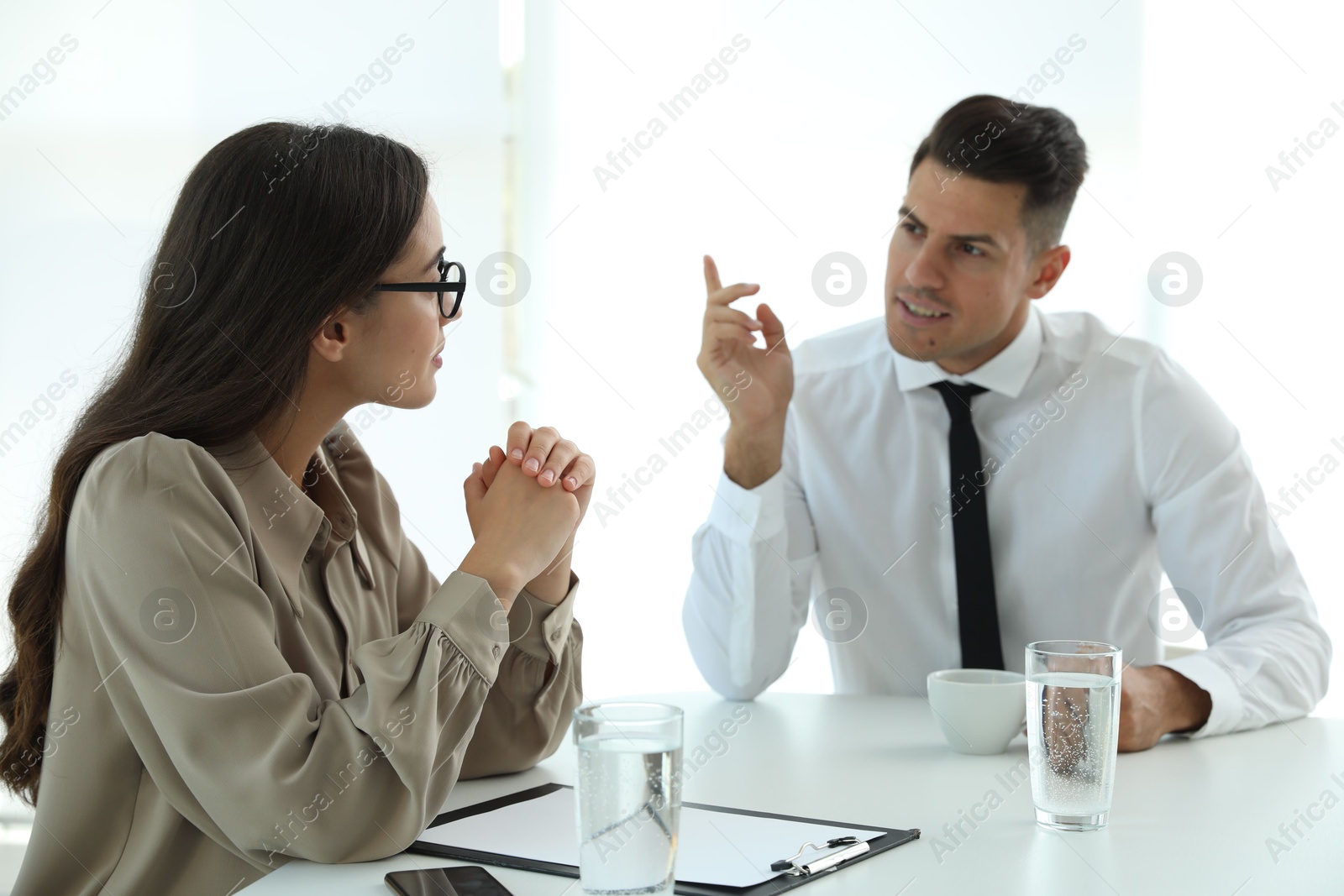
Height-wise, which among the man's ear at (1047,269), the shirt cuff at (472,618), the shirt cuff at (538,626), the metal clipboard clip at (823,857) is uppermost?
the man's ear at (1047,269)

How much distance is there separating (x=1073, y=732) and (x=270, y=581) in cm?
82

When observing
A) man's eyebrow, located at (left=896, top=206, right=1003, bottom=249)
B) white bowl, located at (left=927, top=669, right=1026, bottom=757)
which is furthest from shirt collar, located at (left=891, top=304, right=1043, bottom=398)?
white bowl, located at (left=927, top=669, right=1026, bottom=757)

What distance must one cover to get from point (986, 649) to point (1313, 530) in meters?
1.83

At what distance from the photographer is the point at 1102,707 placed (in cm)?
110

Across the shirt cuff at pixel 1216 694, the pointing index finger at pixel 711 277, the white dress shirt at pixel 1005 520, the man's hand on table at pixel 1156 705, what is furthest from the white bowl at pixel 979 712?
the pointing index finger at pixel 711 277

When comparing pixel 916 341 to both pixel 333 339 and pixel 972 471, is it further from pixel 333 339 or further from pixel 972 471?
pixel 333 339

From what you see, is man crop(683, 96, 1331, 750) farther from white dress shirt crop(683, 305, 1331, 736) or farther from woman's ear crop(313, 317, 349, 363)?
woman's ear crop(313, 317, 349, 363)

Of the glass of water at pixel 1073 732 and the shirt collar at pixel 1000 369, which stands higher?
the shirt collar at pixel 1000 369

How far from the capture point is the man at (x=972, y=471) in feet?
6.28

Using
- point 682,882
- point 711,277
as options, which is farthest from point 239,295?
point 711,277

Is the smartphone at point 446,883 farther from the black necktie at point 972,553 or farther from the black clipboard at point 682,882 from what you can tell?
the black necktie at point 972,553

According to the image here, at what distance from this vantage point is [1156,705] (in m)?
1.40

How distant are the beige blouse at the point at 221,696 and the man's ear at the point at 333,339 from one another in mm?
129

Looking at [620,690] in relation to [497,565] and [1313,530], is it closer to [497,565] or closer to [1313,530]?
[1313,530]
